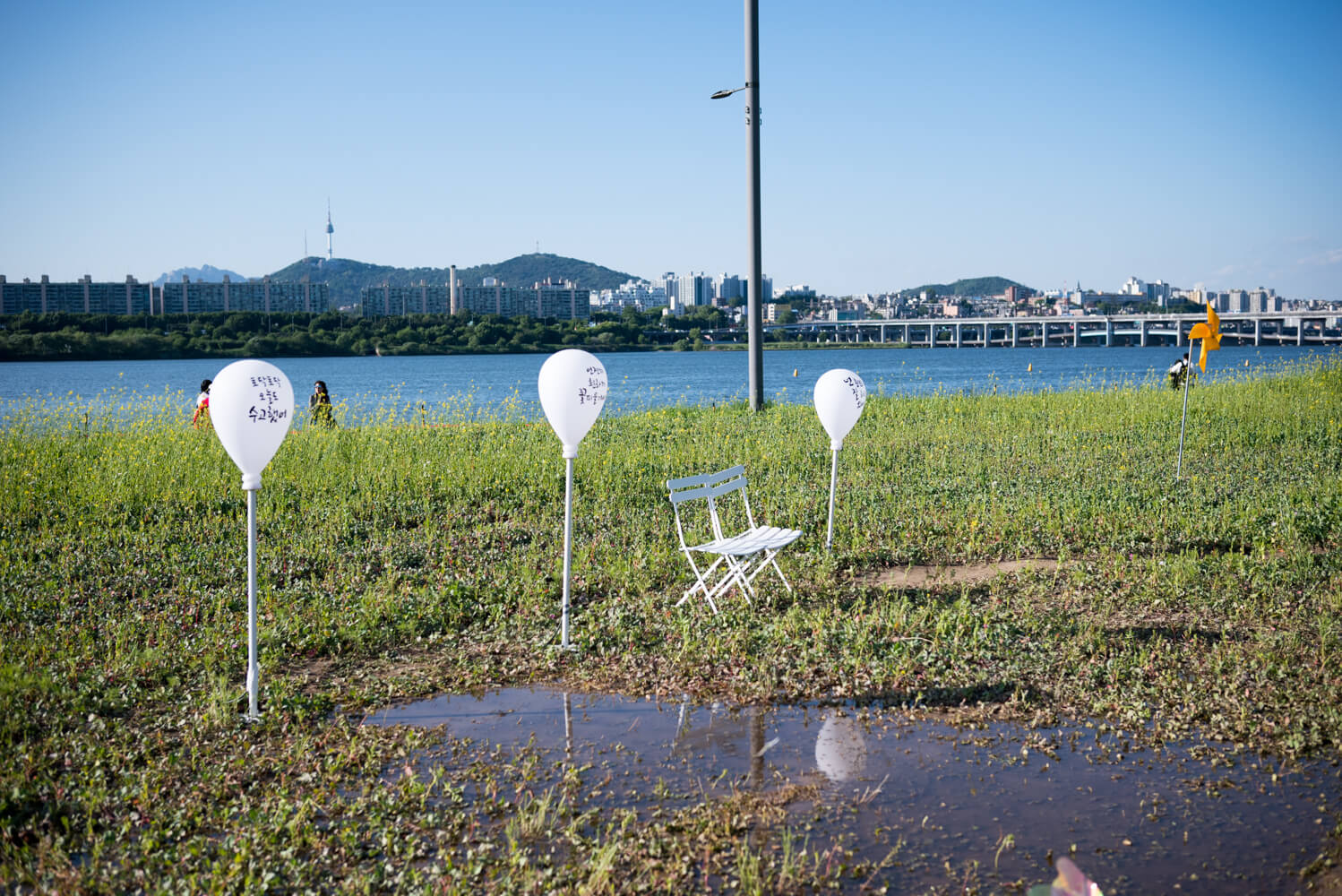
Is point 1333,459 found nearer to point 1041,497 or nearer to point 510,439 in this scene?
point 1041,497

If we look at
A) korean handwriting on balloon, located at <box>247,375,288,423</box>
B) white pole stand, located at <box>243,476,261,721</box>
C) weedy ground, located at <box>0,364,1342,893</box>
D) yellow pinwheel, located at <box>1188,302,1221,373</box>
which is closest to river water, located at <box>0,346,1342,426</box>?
yellow pinwheel, located at <box>1188,302,1221,373</box>

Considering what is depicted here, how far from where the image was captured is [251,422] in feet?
16.7

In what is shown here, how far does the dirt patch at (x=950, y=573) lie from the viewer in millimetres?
7535

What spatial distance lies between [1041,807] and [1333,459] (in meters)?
10.7

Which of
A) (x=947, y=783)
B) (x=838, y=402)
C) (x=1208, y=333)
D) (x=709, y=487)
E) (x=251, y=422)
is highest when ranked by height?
(x=1208, y=333)

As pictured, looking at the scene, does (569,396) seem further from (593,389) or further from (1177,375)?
(1177,375)

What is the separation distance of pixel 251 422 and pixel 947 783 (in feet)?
12.4

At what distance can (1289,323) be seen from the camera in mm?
108000

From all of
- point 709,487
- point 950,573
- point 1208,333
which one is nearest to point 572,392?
point 709,487

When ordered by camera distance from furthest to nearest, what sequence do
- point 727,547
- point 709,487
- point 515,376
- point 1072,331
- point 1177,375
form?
1. point 1072,331
2. point 515,376
3. point 1177,375
4. point 709,487
5. point 727,547

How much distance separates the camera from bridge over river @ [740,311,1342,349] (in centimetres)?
10421

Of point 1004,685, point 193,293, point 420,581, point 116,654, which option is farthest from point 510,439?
point 193,293

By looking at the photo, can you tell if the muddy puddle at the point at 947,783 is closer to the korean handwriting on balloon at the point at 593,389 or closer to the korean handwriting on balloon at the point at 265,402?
the korean handwriting on balloon at the point at 265,402

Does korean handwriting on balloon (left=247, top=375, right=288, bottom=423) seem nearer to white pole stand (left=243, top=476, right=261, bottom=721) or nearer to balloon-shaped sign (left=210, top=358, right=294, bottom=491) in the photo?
balloon-shaped sign (left=210, top=358, right=294, bottom=491)
